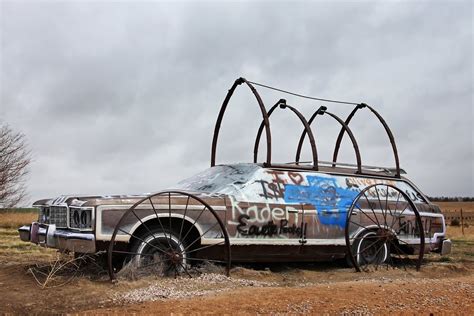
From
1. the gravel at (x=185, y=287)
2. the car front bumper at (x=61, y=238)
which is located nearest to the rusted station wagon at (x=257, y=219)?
the car front bumper at (x=61, y=238)

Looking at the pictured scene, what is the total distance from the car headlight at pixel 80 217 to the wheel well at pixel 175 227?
1.96ft

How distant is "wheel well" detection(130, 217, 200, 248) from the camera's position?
22.7ft

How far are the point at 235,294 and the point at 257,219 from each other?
1862 mm

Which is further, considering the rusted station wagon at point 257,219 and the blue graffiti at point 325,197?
the blue graffiti at point 325,197

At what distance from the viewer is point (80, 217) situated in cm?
667

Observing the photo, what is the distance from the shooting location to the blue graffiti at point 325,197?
827 centimetres

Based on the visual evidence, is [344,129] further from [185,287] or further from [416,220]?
[185,287]

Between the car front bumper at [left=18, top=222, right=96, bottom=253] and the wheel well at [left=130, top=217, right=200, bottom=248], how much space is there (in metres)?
0.61

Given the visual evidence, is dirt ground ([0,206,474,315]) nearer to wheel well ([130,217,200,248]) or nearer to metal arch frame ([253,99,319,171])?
wheel well ([130,217,200,248])

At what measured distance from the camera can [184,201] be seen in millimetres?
7109

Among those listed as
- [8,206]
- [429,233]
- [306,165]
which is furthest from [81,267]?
[8,206]

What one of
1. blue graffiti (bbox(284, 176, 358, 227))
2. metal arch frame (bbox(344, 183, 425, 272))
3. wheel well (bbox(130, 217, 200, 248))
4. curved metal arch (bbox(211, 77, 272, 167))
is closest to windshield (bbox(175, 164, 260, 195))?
curved metal arch (bbox(211, 77, 272, 167))

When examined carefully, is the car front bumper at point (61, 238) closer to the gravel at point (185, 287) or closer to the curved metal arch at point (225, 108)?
the gravel at point (185, 287)

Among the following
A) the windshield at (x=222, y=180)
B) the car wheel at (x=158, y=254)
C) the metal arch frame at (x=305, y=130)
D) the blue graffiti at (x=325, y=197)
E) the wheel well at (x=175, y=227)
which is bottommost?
the car wheel at (x=158, y=254)
